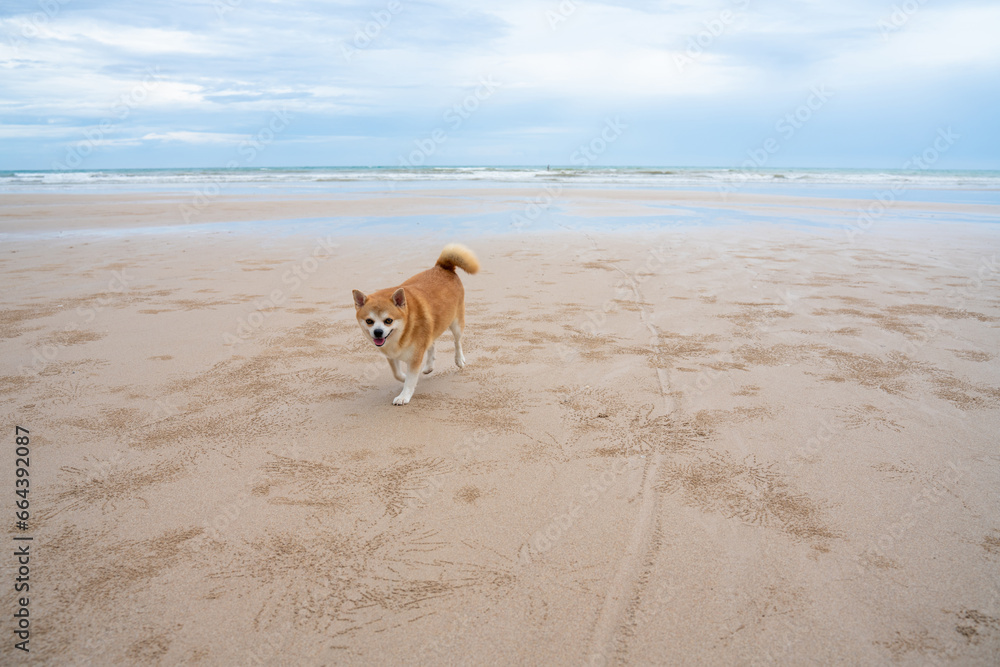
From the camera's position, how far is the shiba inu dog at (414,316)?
393cm

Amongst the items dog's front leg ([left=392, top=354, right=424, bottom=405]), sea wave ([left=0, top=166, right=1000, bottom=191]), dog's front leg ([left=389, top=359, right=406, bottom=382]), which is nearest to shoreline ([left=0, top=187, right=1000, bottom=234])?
dog's front leg ([left=389, top=359, right=406, bottom=382])

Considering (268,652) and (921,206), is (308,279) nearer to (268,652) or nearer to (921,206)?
(268,652)

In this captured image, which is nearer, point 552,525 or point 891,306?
point 552,525

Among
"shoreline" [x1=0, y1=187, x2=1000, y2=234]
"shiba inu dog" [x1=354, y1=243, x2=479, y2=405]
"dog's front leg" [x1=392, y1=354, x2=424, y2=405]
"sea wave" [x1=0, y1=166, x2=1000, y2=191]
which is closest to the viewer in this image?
"shiba inu dog" [x1=354, y1=243, x2=479, y2=405]

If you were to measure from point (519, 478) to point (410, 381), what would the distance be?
→ 1413mm

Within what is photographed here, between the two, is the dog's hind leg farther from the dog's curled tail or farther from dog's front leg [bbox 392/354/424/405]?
dog's front leg [bbox 392/354/424/405]

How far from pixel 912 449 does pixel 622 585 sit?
2229mm

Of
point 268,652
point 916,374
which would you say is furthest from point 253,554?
point 916,374

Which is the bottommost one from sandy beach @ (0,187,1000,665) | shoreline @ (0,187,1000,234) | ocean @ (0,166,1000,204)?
sandy beach @ (0,187,1000,665)

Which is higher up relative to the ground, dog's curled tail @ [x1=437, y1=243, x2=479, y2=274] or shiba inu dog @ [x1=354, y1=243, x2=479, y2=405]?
dog's curled tail @ [x1=437, y1=243, x2=479, y2=274]

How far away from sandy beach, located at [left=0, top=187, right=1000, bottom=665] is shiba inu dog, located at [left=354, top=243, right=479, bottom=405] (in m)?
0.27

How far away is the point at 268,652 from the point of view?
80.4 inches

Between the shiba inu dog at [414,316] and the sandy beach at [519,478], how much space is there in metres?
0.27

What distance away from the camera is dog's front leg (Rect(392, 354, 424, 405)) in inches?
165
